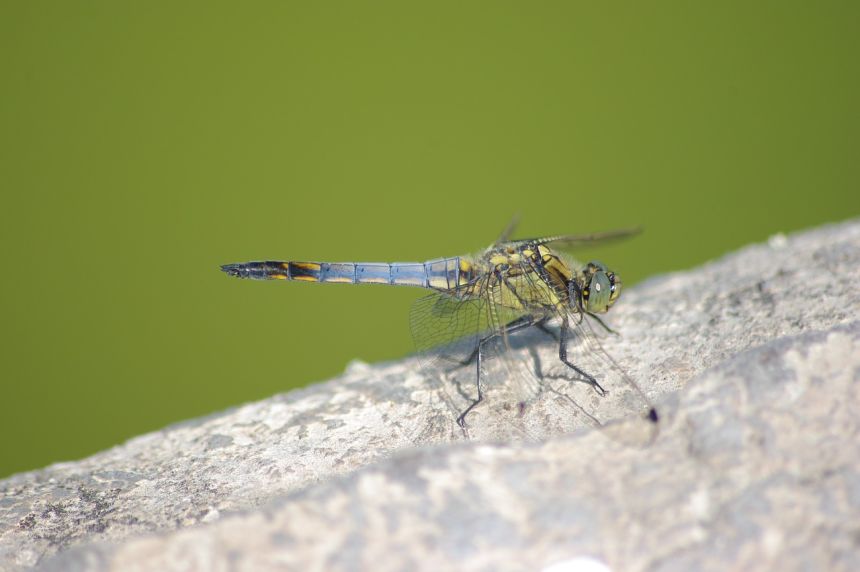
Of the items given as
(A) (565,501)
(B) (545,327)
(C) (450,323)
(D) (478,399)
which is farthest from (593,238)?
(A) (565,501)

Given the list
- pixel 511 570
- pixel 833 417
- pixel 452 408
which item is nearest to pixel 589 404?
pixel 452 408

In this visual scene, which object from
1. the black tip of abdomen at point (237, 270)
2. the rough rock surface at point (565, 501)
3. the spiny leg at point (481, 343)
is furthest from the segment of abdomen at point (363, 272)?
the rough rock surface at point (565, 501)

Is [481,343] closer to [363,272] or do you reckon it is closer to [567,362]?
[567,362]

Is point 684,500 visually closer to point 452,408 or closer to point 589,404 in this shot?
point 589,404

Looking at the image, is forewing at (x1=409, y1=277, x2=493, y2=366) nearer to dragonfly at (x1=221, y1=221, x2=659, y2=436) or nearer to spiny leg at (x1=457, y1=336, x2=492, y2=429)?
dragonfly at (x1=221, y1=221, x2=659, y2=436)

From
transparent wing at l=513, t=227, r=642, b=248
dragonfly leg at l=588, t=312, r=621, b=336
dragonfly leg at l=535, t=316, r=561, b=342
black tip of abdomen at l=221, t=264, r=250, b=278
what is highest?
black tip of abdomen at l=221, t=264, r=250, b=278

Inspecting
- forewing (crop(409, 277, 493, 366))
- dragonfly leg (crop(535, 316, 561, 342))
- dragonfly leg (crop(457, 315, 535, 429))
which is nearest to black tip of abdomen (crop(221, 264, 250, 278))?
forewing (crop(409, 277, 493, 366))

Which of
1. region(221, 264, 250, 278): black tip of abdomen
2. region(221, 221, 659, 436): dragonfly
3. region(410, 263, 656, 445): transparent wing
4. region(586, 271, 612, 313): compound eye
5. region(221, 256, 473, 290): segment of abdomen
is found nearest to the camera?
region(410, 263, 656, 445): transparent wing
